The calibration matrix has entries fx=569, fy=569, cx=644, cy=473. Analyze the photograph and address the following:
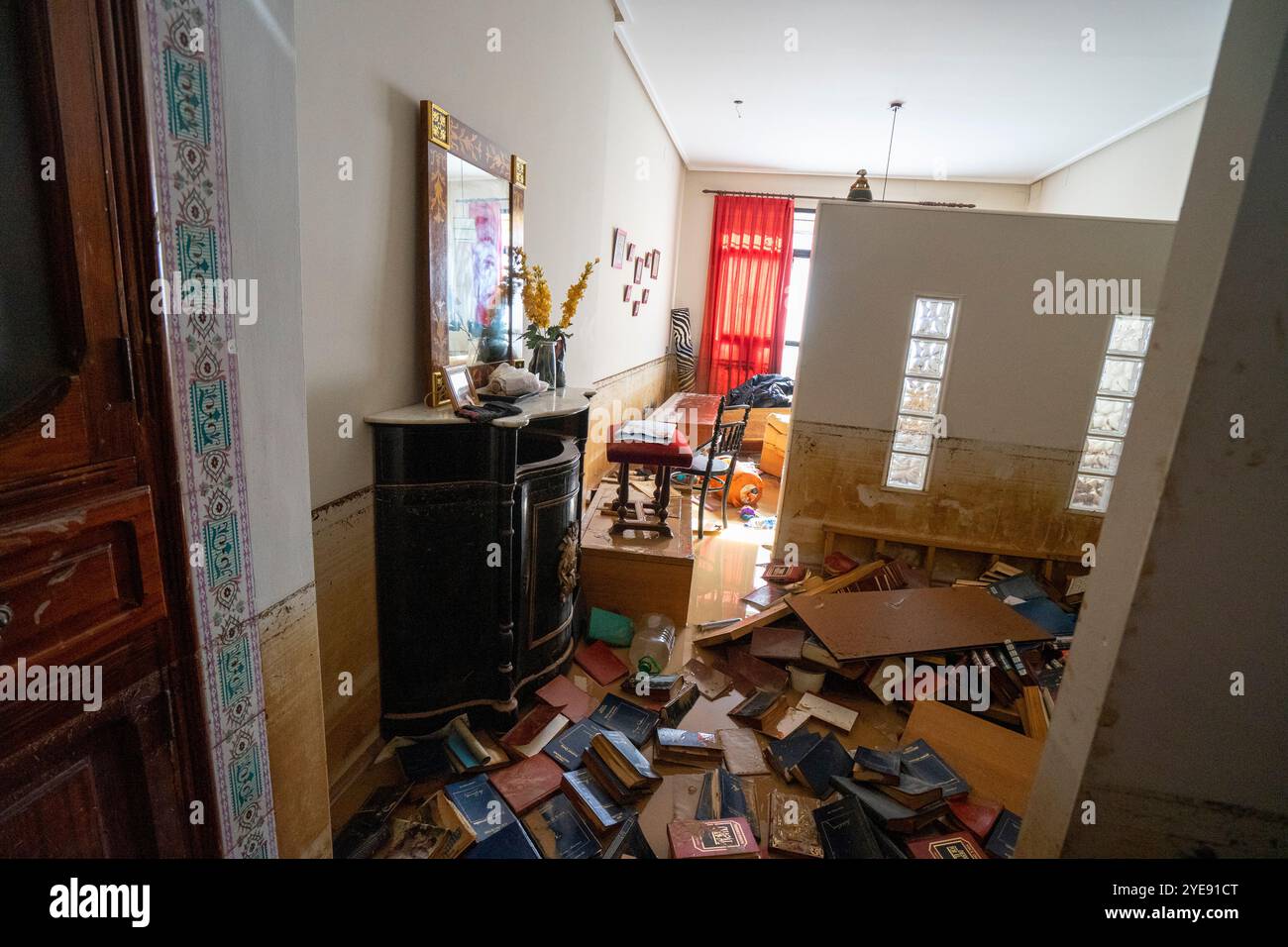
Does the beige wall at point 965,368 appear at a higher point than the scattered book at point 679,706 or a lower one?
higher

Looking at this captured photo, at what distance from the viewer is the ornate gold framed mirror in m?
1.96

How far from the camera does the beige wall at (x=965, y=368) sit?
3.43 metres

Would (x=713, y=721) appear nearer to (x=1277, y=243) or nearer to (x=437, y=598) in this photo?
(x=437, y=598)

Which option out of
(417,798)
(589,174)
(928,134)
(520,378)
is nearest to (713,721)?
(417,798)

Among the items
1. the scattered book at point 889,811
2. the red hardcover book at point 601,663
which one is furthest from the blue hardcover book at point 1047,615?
the red hardcover book at point 601,663

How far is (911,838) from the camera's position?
1878mm

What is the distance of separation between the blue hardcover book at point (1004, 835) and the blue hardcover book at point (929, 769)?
129mm

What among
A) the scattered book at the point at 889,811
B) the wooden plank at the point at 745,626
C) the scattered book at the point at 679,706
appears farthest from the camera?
the wooden plank at the point at 745,626

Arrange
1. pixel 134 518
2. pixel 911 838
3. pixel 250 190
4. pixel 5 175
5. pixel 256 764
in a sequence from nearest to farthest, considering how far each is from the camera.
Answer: pixel 5 175 → pixel 134 518 → pixel 250 190 → pixel 256 764 → pixel 911 838

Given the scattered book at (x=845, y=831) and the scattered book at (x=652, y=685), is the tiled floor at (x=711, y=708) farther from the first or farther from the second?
the scattered book at (x=845, y=831)

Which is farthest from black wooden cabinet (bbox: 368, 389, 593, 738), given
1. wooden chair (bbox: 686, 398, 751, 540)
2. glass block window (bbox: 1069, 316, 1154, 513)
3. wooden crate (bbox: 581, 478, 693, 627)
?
glass block window (bbox: 1069, 316, 1154, 513)

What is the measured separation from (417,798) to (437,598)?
0.65 meters

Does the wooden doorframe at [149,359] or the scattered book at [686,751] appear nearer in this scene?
the wooden doorframe at [149,359]

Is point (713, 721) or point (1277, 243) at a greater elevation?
point (1277, 243)
